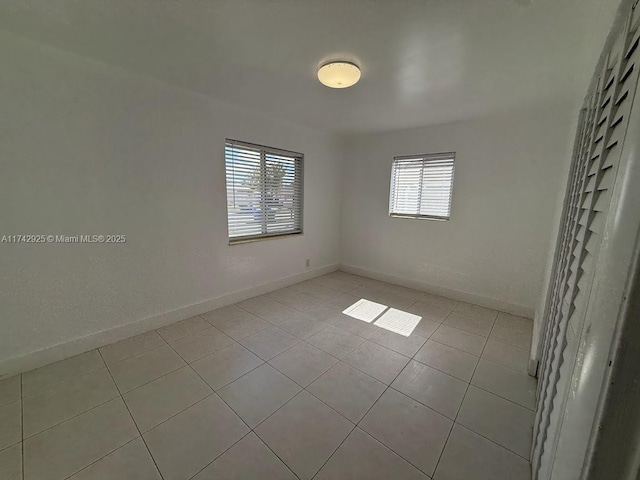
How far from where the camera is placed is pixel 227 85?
2.29 meters

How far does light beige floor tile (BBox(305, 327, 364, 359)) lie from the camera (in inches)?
85.9

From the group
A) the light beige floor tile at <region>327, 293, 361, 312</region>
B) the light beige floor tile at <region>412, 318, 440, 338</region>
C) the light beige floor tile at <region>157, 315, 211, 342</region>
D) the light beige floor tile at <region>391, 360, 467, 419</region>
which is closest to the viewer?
the light beige floor tile at <region>391, 360, 467, 419</region>

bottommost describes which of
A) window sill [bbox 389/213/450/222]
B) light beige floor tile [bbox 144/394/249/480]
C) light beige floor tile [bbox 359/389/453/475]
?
light beige floor tile [bbox 144/394/249/480]

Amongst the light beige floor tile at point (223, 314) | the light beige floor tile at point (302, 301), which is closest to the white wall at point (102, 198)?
the light beige floor tile at point (223, 314)

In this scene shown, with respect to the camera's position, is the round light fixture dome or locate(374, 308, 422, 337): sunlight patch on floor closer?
the round light fixture dome

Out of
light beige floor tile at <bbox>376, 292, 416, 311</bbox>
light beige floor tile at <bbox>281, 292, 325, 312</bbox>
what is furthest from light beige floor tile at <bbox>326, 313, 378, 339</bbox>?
light beige floor tile at <bbox>376, 292, 416, 311</bbox>

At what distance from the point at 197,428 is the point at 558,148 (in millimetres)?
3890

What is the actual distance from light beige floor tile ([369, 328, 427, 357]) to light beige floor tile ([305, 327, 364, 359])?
0.60 ft

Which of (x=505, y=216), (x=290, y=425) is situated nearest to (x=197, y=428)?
(x=290, y=425)

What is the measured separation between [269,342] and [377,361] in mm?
963

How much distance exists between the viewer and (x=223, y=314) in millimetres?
2814

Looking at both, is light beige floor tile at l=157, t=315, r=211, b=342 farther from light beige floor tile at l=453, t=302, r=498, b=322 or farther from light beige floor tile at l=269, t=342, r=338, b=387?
light beige floor tile at l=453, t=302, r=498, b=322

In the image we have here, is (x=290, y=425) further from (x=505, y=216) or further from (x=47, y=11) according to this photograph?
(x=505, y=216)

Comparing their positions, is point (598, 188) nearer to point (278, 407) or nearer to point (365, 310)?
point (278, 407)
